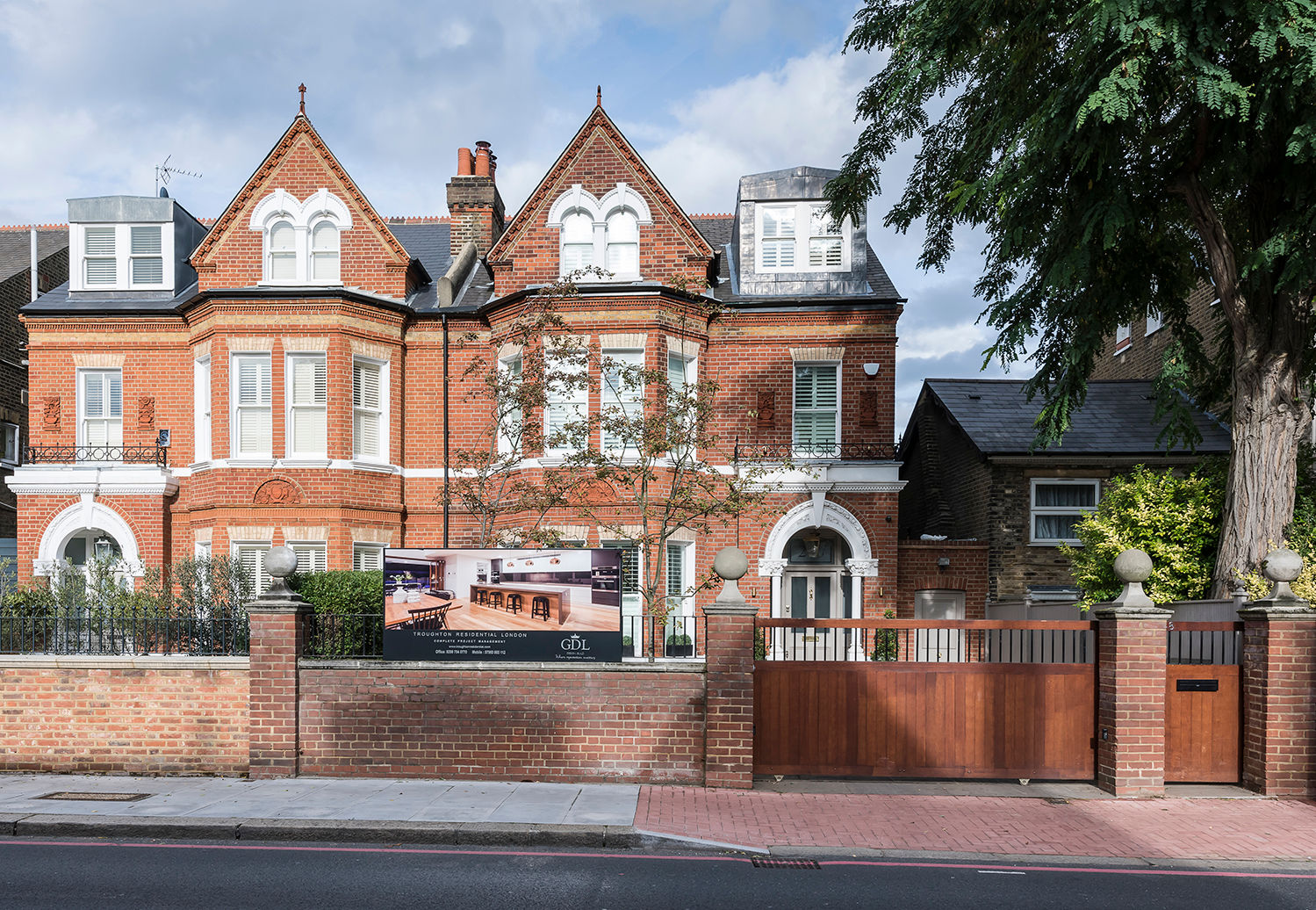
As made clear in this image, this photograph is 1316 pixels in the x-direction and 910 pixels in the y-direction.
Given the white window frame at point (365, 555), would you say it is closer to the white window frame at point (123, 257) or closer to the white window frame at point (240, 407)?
the white window frame at point (240, 407)

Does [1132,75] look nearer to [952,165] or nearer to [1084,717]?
[952,165]

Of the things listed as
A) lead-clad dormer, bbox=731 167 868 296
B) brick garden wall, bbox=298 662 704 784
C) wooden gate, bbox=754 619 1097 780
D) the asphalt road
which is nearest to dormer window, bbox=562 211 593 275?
lead-clad dormer, bbox=731 167 868 296

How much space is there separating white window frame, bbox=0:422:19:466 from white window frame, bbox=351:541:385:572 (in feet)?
39.7

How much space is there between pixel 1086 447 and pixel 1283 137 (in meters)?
8.32

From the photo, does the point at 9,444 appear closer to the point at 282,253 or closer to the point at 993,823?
the point at 282,253

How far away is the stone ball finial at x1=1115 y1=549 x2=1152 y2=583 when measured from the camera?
33.6ft

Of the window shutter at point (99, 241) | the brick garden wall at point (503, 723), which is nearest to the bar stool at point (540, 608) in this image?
the brick garden wall at point (503, 723)

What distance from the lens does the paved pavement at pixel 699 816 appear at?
8.21m

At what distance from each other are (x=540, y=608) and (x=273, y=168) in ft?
41.4

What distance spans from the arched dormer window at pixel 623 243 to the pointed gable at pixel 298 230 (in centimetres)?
473

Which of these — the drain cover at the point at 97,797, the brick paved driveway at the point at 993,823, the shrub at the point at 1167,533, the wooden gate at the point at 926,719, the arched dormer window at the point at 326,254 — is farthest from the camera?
the arched dormer window at the point at 326,254


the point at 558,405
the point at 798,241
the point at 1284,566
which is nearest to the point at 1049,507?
the point at 798,241

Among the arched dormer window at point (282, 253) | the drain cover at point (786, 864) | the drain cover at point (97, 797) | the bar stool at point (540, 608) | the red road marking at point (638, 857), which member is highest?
the arched dormer window at point (282, 253)

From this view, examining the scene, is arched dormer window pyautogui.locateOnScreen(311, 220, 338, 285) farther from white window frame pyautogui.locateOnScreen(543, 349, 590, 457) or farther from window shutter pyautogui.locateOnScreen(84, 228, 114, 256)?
white window frame pyautogui.locateOnScreen(543, 349, 590, 457)
